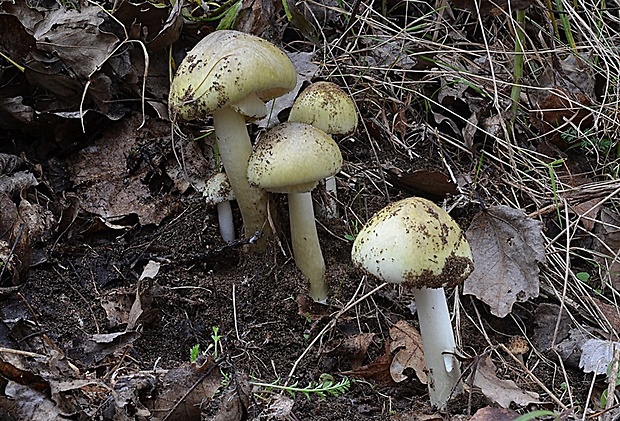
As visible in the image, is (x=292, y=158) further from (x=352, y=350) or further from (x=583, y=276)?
(x=583, y=276)

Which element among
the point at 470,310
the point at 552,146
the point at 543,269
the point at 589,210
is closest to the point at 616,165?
the point at 552,146

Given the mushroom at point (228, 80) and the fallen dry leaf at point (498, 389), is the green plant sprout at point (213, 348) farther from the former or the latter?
the fallen dry leaf at point (498, 389)

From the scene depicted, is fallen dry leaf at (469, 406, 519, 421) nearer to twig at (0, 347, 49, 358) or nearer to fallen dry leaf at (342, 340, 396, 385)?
fallen dry leaf at (342, 340, 396, 385)

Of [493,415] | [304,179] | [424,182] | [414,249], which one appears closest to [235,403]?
[414,249]

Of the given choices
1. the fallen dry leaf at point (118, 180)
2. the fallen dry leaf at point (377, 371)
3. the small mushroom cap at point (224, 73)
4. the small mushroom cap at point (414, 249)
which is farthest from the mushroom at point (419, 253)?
the fallen dry leaf at point (118, 180)

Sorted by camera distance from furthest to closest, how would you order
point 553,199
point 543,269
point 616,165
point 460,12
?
point 460,12, point 616,165, point 553,199, point 543,269

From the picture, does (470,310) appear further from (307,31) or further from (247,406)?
(307,31)
